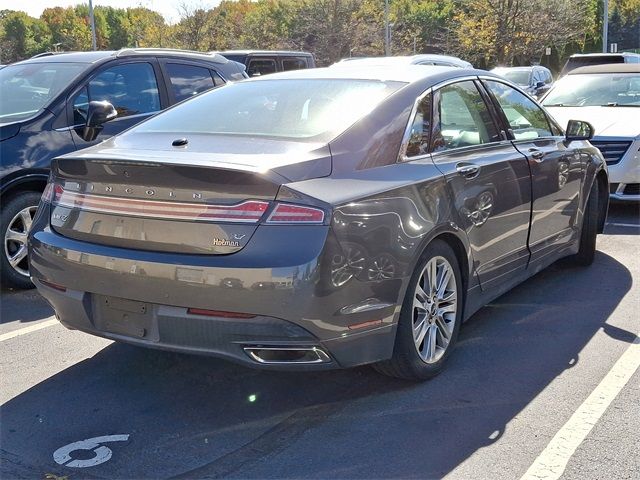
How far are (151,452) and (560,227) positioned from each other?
11.1 ft

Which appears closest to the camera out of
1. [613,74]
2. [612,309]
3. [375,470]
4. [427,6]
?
[375,470]

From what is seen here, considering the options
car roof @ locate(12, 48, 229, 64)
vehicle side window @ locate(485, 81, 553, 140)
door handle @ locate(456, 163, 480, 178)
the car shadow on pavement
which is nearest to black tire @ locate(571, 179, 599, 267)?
vehicle side window @ locate(485, 81, 553, 140)

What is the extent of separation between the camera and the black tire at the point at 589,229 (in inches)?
239

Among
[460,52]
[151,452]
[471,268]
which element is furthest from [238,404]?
[460,52]

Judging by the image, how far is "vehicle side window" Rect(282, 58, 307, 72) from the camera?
13.9m

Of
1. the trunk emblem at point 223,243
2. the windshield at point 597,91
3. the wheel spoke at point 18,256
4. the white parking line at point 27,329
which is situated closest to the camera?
the trunk emblem at point 223,243

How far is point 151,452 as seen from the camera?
3.29 meters

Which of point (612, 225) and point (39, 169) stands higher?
point (39, 169)

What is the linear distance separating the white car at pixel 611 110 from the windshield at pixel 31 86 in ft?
17.0

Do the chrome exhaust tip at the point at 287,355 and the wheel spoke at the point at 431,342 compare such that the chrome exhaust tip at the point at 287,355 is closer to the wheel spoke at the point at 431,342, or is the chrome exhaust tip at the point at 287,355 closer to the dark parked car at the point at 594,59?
the wheel spoke at the point at 431,342

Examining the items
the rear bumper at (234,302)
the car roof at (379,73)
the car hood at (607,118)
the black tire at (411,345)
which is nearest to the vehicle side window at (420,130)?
the car roof at (379,73)

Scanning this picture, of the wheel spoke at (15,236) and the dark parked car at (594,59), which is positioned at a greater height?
the dark parked car at (594,59)

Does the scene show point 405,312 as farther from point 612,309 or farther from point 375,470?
point 612,309

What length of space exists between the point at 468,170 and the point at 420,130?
1.22 ft
